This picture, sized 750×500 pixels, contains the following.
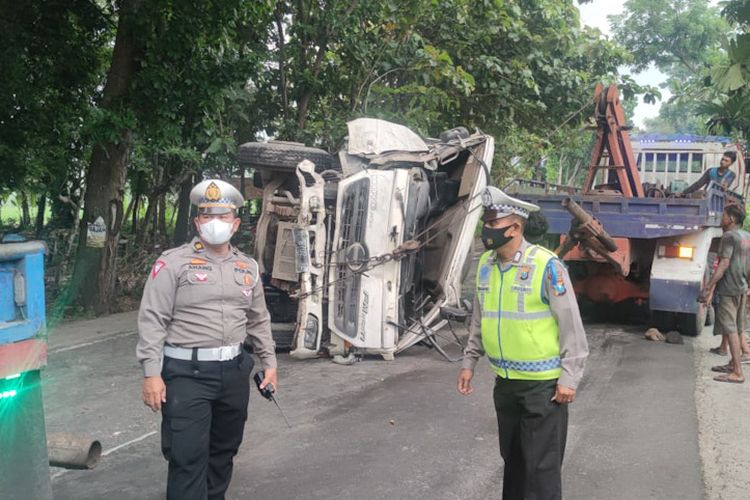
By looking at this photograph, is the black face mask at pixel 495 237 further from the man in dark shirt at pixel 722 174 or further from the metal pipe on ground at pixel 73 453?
the man in dark shirt at pixel 722 174

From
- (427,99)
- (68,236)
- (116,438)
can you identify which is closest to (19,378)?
(116,438)

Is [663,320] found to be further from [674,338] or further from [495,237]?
[495,237]

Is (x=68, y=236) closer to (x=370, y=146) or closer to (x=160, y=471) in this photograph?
(x=370, y=146)

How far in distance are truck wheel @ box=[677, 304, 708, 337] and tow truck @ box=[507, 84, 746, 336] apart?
0.01 metres

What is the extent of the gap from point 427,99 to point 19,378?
969 cm

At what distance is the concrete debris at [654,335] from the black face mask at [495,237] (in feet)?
21.4

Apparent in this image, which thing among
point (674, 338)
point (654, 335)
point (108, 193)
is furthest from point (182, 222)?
point (674, 338)

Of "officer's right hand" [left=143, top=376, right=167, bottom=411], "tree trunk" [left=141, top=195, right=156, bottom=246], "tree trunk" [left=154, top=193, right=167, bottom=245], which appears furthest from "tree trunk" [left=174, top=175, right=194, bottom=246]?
"officer's right hand" [left=143, top=376, right=167, bottom=411]

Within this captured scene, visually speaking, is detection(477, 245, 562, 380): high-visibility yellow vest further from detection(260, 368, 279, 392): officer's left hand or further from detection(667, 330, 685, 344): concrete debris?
detection(667, 330, 685, 344): concrete debris

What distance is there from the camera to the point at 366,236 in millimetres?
7430

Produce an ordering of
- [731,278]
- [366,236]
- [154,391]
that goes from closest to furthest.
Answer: [154,391], [731,278], [366,236]

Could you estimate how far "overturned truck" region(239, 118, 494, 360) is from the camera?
7.44m

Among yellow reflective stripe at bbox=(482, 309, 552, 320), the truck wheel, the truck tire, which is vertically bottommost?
the truck wheel

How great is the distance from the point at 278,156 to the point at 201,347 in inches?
191
